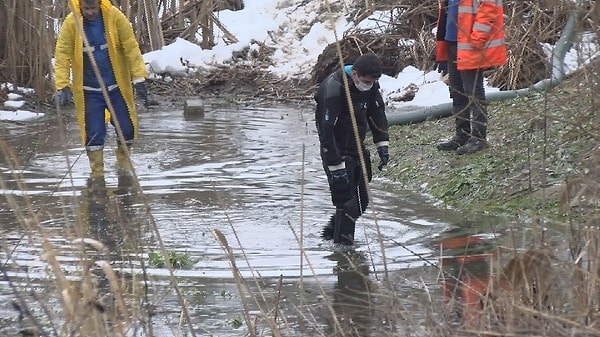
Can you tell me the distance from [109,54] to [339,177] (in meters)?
3.52

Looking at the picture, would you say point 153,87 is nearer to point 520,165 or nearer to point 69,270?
point 520,165

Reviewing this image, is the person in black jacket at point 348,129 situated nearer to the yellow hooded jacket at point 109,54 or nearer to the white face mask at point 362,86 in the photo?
the white face mask at point 362,86

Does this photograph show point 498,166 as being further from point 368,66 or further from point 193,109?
point 193,109

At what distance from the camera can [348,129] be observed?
24.4ft

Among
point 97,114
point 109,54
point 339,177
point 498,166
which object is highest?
point 109,54

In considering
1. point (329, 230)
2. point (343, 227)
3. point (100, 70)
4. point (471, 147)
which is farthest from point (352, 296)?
point (100, 70)

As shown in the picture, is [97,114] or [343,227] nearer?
[343,227]

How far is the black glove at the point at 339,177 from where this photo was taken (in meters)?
7.34

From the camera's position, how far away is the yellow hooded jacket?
990 centimetres

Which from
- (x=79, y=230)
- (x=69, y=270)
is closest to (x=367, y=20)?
(x=69, y=270)

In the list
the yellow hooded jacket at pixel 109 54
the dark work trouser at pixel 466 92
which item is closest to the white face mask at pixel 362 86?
the dark work trouser at pixel 466 92

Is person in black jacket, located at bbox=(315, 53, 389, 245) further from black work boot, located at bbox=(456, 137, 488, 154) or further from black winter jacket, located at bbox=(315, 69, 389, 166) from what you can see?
black work boot, located at bbox=(456, 137, 488, 154)

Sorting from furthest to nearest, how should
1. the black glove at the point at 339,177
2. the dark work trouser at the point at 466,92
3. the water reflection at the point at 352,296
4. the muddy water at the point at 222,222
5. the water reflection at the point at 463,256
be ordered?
the dark work trouser at the point at 466,92 < the black glove at the point at 339,177 < the water reflection at the point at 463,256 < the muddy water at the point at 222,222 < the water reflection at the point at 352,296

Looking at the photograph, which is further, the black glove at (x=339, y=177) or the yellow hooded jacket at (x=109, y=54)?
the yellow hooded jacket at (x=109, y=54)
